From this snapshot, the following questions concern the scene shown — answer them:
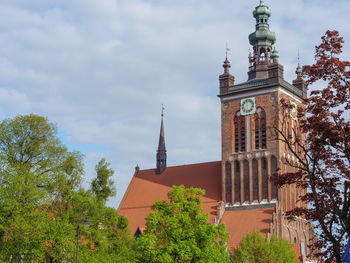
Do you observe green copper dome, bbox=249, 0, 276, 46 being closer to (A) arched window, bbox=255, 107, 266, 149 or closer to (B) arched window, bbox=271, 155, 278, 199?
(A) arched window, bbox=255, 107, 266, 149

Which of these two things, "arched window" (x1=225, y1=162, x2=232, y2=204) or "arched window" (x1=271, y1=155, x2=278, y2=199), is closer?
"arched window" (x1=271, y1=155, x2=278, y2=199)

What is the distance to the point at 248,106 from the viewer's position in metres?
67.1

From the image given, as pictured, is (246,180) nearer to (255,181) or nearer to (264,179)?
(255,181)

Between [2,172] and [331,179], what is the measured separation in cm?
2369

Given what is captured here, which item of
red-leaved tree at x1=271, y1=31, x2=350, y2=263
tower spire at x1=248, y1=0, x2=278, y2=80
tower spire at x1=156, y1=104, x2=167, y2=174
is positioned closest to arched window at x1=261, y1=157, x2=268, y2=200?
tower spire at x1=248, y1=0, x2=278, y2=80

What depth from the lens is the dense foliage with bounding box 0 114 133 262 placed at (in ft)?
108

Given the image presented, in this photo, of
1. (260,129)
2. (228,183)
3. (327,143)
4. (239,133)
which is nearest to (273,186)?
(228,183)

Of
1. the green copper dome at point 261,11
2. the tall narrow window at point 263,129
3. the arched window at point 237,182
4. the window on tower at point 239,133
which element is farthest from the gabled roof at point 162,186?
the green copper dome at point 261,11

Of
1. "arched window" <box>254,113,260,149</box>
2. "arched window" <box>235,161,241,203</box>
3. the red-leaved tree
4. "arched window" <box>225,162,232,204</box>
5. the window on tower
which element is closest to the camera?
the red-leaved tree

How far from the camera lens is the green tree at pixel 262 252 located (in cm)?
5138

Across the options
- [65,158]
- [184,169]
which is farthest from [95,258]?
[184,169]

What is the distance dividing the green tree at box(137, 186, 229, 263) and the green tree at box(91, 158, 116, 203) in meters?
9.52

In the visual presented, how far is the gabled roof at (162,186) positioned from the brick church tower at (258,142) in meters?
2.67

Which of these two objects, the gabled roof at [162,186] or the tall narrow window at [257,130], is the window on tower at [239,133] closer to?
the tall narrow window at [257,130]
